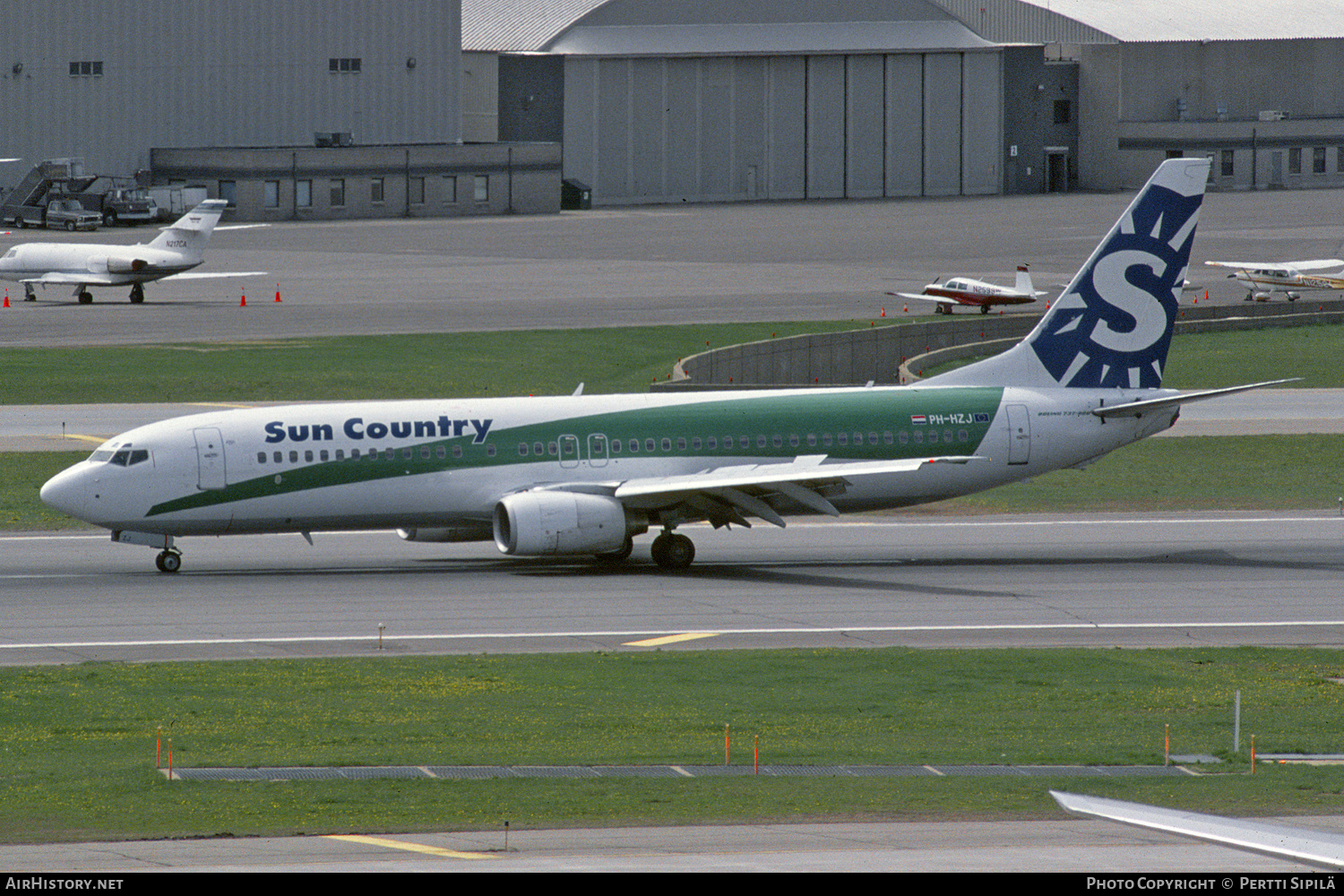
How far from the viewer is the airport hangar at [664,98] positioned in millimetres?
134875

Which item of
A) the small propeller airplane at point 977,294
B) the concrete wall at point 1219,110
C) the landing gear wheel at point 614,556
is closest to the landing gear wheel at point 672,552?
the landing gear wheel at point 614,556

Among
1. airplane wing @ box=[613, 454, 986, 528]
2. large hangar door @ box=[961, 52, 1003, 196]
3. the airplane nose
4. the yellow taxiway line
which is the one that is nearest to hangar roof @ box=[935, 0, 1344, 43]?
large hangar door @ box=[961, 52, 1003, 196]

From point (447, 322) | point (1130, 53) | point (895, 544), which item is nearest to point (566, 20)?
point (1130, 53)

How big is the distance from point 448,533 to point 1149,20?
140 meters

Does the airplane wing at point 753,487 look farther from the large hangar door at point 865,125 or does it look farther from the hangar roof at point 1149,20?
the hangar roof at point 1149,20

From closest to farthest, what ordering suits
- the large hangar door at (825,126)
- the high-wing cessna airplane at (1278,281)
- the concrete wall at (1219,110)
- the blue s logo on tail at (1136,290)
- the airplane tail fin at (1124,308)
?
the airplane tail fin at (1124,308) → the blue s logo on tail at (1136,290) → the high-wing cessna airplane at (1278,281) → the large hangar door at (825,126) → the concrete wall at (1219,110)

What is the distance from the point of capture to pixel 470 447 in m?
40.5

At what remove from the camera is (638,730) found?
87.9 feet

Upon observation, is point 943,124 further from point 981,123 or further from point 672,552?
point 672,552

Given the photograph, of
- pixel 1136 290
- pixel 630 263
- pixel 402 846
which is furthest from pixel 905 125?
pixel 402 846

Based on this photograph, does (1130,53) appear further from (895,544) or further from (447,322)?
(895,544)

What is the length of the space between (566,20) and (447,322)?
7331 centimetres

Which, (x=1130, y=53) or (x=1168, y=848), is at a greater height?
(x=1130, y=53)

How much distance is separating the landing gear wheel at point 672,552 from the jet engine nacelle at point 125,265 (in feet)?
194
